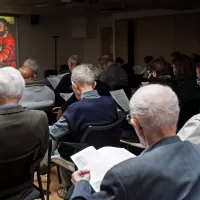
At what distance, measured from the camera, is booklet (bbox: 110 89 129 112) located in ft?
12.1

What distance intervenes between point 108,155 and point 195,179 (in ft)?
1.90

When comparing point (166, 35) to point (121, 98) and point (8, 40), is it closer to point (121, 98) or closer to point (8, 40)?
point (8, 40)

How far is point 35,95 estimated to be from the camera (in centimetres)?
392

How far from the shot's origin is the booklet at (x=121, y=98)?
145 inches

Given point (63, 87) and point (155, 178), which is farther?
point (63, 87)

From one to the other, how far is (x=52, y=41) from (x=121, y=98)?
9.14m

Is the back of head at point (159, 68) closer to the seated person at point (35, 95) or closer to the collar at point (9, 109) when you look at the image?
the seated person at point (35, 95)

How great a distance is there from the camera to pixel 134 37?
1180 centimetres

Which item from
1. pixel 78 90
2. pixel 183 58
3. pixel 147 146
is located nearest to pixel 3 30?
pixel 183 58

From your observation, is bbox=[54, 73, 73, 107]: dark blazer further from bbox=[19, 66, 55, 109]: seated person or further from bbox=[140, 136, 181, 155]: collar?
bbox=[140, 136, 181, 155]: collar

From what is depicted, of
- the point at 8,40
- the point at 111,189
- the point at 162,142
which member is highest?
the point at 8,40

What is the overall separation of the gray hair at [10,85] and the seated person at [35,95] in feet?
4.33

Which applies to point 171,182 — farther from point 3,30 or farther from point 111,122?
point 3,30

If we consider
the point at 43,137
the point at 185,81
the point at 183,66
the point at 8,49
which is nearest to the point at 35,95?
the point at 43,137
